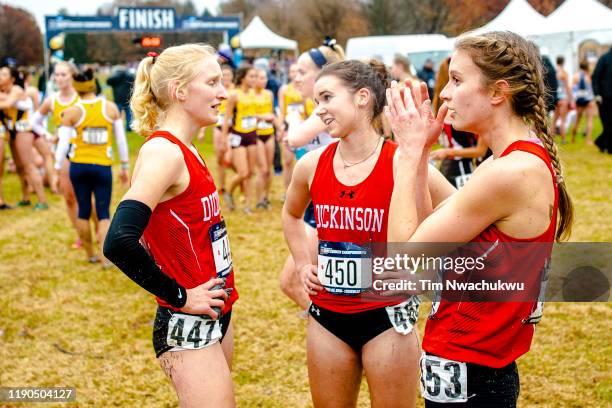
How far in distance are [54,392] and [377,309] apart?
271 cm

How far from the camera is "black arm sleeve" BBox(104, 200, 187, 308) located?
7.40ft

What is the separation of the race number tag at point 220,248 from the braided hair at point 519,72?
1.20m

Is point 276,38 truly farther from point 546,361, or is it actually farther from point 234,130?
point 546,361

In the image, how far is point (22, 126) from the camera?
10.1 meters

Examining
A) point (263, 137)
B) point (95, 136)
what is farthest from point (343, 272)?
point (263, 137)

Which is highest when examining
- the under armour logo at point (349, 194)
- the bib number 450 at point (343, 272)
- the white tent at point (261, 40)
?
the white tent at point (261, 40)

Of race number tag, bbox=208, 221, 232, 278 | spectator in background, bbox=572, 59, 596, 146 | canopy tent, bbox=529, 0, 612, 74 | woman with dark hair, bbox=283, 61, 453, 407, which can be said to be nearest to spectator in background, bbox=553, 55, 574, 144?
spectator in background, bbox=572, 59, 596, 146

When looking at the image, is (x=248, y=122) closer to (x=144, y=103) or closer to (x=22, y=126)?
(x=22, y=126)

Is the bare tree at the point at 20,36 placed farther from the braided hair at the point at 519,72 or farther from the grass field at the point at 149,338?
the braided hair at the point at 519,72

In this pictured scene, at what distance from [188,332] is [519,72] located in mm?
1508

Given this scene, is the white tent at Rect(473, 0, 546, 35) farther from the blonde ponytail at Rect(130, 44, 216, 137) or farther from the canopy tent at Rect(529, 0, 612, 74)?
the blonde ponytail at Rect(130, 44, 216, 137)

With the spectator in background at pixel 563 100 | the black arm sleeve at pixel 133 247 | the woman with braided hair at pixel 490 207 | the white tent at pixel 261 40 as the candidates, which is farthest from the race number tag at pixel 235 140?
the white tent at pixel 261 40

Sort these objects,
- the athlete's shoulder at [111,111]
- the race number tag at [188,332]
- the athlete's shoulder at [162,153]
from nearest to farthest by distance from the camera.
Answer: the athlete's shoulder at [162,153] → the race number tag at [188,332] → the athlete's shoulder at [111,111]

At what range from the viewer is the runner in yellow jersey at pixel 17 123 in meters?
9.70
